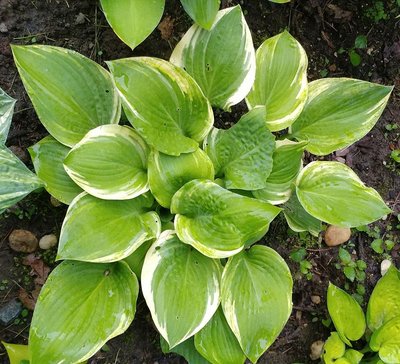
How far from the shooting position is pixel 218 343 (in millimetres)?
1417

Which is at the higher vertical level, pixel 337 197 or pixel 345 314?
pixel 337 197

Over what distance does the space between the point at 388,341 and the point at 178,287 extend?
0.74m

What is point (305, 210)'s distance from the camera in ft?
4.77

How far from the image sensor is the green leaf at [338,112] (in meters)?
1.45

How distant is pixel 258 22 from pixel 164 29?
13.8 inches

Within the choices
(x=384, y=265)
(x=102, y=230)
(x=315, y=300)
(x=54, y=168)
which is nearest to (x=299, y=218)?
(x=315, y=300)

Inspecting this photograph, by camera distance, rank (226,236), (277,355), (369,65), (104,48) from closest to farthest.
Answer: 1. (226,236)
2. (104,48)
3. (277,355)
4. (369,65)

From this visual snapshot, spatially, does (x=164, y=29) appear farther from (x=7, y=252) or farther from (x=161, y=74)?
(x=7, y=252)

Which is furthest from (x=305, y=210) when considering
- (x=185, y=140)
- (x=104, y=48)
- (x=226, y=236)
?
(x=104, y=48)

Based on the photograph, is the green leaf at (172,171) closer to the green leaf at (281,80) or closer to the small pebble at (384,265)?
the green leaf at (281,80)

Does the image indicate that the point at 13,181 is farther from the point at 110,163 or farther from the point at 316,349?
the point at 316,349

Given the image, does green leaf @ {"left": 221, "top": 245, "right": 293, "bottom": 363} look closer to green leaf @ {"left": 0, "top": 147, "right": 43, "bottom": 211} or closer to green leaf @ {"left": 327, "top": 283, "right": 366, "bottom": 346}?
green leaf @ {"left": 327, "top": 283, "right": 366, "bottom": 346}

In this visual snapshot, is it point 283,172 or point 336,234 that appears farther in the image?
point 336,234

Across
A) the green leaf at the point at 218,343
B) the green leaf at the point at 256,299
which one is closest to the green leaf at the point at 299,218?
the green leaf at the point at 256,299
